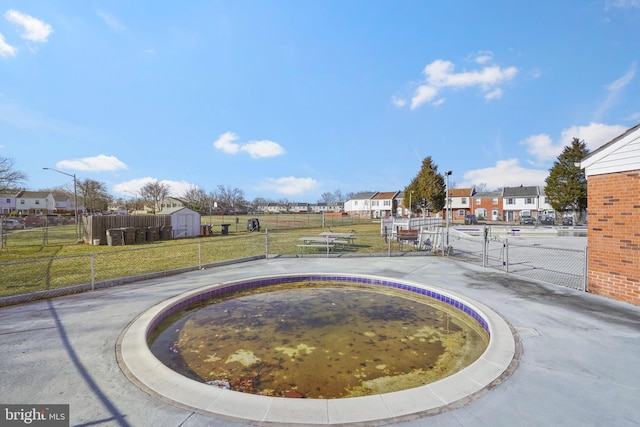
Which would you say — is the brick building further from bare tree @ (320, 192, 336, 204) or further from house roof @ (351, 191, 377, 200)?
bare tree @ (320, 192, 336, 204)

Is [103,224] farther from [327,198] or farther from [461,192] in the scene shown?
[327,198]

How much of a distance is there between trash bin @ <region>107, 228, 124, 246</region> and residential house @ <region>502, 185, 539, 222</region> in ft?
189

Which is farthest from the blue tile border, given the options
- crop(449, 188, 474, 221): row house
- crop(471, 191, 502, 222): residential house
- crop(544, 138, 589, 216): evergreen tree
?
crop(449, 188, 474, 221): row house

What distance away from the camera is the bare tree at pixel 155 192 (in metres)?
64.0

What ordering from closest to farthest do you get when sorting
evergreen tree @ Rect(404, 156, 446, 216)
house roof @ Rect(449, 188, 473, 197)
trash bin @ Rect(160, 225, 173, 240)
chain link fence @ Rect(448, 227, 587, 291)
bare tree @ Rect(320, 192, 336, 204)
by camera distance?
chain link fence @ Rect(448, 227, 587, 291), trash bin @ Rect(160, 225, 173, 240), evergreen tree @ Rect(404, 156, 446, 216), house roof @ Rect(449, 188, 473, 197), bare tree @ Rect(320, 192, 336, 204)

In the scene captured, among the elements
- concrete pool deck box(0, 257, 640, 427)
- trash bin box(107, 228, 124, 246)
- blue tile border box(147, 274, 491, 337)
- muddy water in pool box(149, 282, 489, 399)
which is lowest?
muddy water in pool box(149, 282, 489, 399)

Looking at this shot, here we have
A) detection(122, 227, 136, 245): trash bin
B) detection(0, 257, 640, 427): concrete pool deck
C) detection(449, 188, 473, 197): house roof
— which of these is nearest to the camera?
detection(0, 257, 640, 427): concrete pool deck

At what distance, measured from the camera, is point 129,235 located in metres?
19.0

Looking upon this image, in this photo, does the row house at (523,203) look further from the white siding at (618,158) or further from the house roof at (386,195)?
the white siding at (618,158)

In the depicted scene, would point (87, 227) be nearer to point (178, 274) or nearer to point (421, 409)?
point (178, 274)

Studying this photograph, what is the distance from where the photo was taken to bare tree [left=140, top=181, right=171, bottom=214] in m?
64.0

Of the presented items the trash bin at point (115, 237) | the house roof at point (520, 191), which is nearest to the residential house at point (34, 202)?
the trash bin at point (115, 237)

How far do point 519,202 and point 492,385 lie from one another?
59.7 meters

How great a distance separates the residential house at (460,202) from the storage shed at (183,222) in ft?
158
